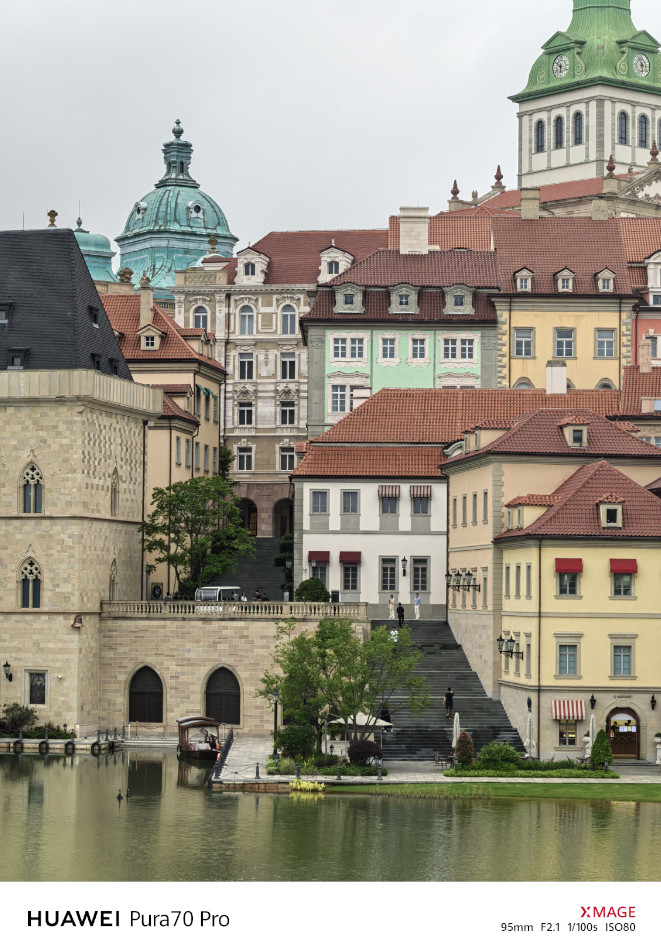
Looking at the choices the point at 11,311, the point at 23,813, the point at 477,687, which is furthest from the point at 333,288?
the point at 23,813

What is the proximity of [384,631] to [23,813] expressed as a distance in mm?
18527

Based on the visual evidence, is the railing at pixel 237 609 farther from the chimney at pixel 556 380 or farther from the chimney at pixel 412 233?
the chimney at pixel 412 233

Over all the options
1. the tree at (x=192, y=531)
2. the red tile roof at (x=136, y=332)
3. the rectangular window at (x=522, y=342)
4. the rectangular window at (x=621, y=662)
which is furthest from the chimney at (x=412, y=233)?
the rectangular window at (x=621, y=662)

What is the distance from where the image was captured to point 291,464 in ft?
450

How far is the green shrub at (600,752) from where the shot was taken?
72.4 m

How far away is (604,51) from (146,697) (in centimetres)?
10402

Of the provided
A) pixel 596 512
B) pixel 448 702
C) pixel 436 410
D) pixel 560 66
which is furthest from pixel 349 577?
pixel 560 66

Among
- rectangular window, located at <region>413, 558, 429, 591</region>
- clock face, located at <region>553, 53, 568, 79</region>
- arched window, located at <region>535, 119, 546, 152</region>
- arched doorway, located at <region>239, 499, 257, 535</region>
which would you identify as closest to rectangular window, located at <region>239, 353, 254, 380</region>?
arched doorway, located at <region>239, 499, 257, 535</region>

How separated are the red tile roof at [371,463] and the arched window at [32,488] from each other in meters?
13.3

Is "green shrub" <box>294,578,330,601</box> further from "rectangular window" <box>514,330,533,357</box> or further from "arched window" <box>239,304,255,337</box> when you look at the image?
"arched window" <box>239,304,255,337</box>

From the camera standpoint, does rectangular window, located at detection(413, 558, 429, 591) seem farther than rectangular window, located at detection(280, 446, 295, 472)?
No

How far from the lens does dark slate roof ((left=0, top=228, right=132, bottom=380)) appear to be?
88.2 meters

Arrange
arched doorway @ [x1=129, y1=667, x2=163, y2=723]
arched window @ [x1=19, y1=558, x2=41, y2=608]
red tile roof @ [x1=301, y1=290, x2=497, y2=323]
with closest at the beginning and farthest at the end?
1. arched window @ [x1=19, y1=558, x2=41, y2=608]
2. arched doorway @ [x1=129, y1=667, x2=163, y2=723]
3. red tile roof @ [x1=301, y1=290, x2=497, y2=323]

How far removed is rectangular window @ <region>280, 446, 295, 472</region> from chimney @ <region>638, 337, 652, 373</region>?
103 ft
